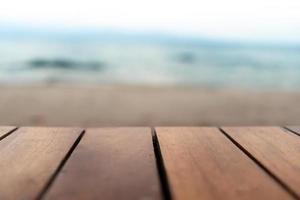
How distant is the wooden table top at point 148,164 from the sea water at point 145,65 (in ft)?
45.5

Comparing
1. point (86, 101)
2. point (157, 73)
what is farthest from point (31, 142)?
point (157, 73)

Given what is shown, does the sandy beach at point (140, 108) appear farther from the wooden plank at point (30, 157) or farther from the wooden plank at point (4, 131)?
the wooden plank at point (30, 157)

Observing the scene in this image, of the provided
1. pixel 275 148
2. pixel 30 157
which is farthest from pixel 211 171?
pixel 30 157

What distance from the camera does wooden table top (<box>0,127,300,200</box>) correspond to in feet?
2.63

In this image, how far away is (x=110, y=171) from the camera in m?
0.93

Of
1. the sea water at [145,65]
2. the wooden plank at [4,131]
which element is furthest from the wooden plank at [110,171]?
the sea water at [145,65]

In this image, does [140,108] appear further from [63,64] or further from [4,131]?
[63,64]

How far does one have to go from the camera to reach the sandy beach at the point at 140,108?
6.63 m

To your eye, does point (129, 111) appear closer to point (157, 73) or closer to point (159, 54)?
point (157, 73)

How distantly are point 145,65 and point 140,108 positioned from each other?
55.9ft

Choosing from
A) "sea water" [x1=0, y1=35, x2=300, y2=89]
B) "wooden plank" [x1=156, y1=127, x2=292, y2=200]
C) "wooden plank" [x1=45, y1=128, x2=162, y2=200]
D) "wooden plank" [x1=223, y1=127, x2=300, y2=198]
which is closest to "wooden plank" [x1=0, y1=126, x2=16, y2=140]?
"wooden plank" [x1=45, y1=128, x2=162, y2=200]

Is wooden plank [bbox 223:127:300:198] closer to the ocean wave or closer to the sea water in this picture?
the sea water

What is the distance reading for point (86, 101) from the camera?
855 cm

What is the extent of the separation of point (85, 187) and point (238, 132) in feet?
2.38
